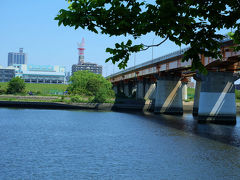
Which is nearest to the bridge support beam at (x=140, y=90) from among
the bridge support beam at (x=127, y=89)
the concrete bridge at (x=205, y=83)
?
the concrete bridge at (x=205, y=83)

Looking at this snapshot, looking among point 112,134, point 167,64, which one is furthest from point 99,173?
point 167,64

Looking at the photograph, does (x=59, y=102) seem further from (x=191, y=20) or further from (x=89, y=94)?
(x=191, y=20)

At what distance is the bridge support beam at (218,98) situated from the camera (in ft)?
183

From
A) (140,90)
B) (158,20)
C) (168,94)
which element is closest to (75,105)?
(140,90)

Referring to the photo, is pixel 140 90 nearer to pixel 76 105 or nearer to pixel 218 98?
pixel 76 105

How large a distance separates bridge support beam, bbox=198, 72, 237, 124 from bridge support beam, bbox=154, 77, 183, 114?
24.7 metres

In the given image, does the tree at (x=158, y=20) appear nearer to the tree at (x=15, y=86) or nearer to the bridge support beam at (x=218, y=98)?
the bridge support beam at (x=218, y=98)

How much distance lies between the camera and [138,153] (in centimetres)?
2653

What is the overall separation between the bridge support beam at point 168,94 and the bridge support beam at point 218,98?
971 inches

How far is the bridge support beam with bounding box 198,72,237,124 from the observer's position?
55.8m

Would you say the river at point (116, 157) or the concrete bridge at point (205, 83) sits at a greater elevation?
the concrete bridge at point (205, 83)

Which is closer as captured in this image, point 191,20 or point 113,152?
point 191,20

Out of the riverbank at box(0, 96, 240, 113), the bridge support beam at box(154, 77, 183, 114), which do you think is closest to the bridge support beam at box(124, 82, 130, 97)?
the riverbank at box(0, 96, 240, 113)

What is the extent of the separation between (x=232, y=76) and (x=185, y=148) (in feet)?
103
